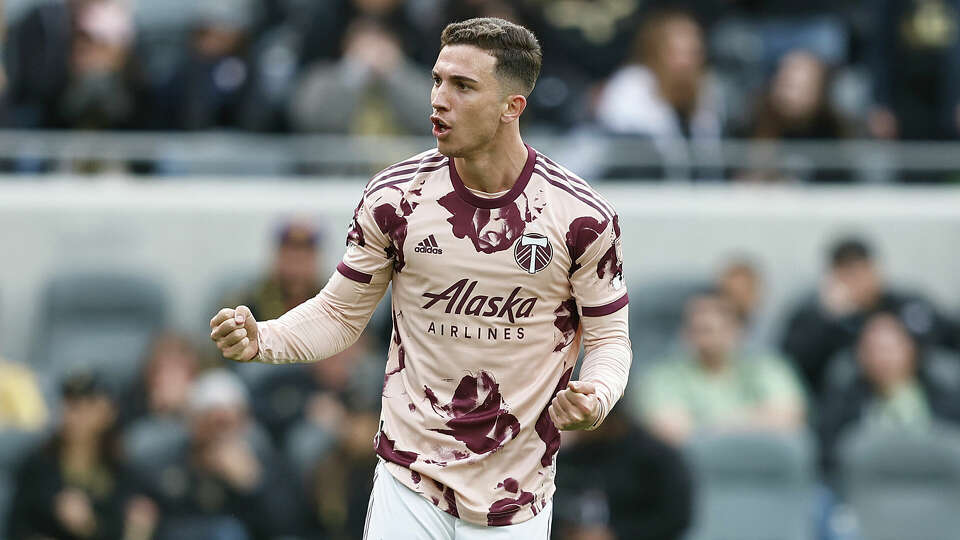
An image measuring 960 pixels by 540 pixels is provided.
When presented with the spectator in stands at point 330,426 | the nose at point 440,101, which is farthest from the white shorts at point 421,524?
the spectator in stands at point 330,426

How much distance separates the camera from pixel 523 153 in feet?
16.3

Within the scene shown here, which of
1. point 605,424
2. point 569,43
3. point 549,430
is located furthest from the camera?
point 569,43

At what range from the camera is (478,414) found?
16.2 feet

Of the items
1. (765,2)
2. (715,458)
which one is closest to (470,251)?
(715,458)

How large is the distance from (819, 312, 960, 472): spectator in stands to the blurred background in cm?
2

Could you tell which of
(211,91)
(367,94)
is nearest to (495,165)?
(367,94)

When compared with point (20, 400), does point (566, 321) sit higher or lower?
higher

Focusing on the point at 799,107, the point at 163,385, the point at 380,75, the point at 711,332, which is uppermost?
the point at 799,107

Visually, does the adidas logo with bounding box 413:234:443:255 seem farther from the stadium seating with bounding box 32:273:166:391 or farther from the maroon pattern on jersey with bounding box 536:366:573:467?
the stadium seating with bounding box 32:273:166:391

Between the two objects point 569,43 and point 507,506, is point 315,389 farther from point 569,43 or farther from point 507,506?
point 507,506

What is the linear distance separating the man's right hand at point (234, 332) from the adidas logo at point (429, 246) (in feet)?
1.82

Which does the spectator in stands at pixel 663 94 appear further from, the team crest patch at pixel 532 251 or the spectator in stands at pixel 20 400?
the team crest patch at pixel 532 251

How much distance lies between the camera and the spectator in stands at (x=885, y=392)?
32.1ft

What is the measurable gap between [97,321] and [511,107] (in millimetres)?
5474
